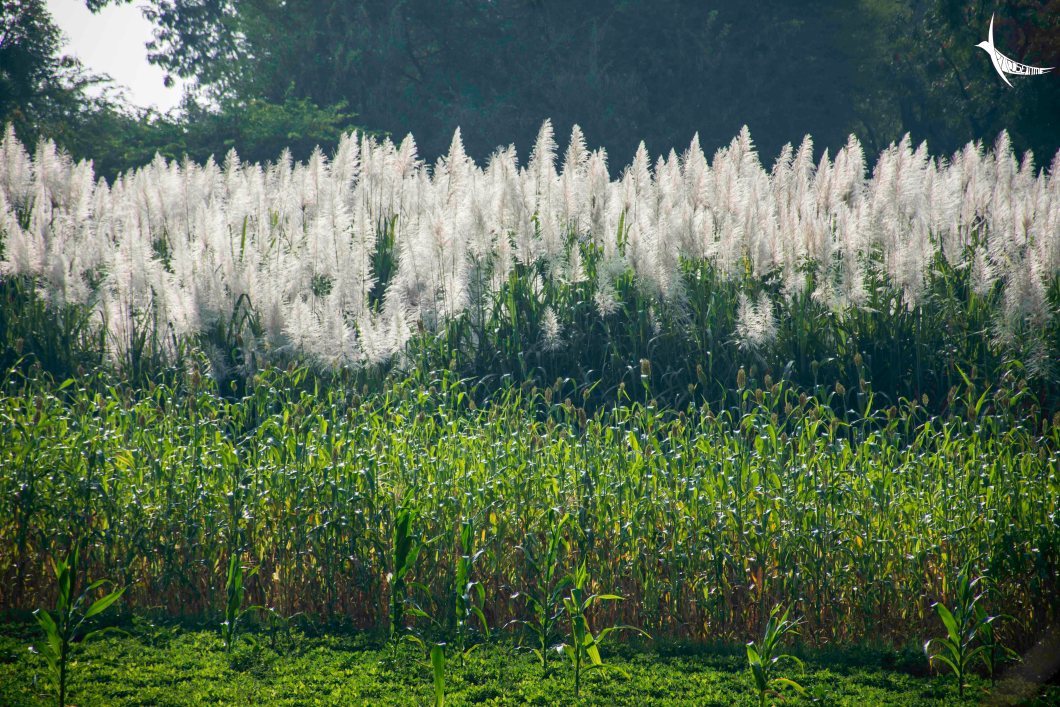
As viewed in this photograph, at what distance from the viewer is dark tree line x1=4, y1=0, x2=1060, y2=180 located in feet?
63.4

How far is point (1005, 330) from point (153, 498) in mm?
4738

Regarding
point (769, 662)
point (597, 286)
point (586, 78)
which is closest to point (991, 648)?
point (769, 662)

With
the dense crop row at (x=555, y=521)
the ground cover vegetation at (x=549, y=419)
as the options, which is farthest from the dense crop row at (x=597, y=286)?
the dense crop row at (x=555, y=521)

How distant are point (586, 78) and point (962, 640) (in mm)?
17674

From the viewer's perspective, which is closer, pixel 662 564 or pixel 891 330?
pixel 662 564

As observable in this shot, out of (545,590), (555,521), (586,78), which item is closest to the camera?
(545,590)

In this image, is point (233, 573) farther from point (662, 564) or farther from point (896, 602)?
point (896, 602)

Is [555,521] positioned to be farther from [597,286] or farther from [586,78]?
[586,78]

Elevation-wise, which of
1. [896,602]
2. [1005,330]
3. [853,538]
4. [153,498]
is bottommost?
[896,602]

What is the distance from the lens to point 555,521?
150 inches

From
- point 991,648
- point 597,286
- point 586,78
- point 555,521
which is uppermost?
point 586,78

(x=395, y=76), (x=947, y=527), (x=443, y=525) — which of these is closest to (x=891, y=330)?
(x=947, y=527)

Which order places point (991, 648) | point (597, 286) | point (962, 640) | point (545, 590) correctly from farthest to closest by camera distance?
point (597, 286)
point (545, 590)
point (962, 640)
point (991, 648)

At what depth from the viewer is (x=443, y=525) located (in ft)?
12.6
